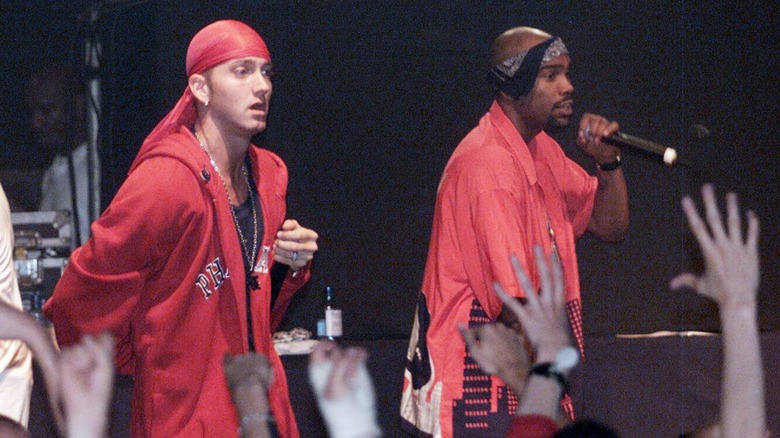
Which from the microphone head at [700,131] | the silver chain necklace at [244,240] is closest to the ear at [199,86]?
the silver chain necklace at [244,240]

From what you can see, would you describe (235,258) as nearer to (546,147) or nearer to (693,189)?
(546,147)

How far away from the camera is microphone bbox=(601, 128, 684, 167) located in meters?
3.60

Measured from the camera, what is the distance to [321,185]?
457 centimetres

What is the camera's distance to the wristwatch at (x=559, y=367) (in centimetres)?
199

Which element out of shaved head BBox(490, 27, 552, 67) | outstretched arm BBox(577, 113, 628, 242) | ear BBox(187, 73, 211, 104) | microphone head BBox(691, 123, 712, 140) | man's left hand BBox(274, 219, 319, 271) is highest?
shaved head BBox(490, 27, 552, 67)

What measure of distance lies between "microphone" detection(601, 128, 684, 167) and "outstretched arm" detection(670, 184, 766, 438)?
162cm

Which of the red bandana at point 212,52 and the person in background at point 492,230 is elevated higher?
the red bandana at point 212,52

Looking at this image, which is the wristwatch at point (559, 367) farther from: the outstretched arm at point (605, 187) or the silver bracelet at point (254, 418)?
the outstretched arm at point (605, 187)

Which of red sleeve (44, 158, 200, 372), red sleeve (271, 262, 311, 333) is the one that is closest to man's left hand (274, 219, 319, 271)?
red sleeve (271, 262, 311, 333)

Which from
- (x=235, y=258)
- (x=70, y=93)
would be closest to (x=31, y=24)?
(x=70, y=93)

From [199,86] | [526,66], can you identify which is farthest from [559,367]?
[526,66]

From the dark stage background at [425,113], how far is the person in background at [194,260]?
1022 mm

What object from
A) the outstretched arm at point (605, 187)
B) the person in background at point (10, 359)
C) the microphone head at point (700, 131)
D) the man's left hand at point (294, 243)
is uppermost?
the microphone head at point (700, 131)

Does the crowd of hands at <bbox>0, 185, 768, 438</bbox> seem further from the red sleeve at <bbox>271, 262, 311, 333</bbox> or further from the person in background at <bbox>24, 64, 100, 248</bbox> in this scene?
the person in background at <bbox>24, 64, 100, 248</bbox>
